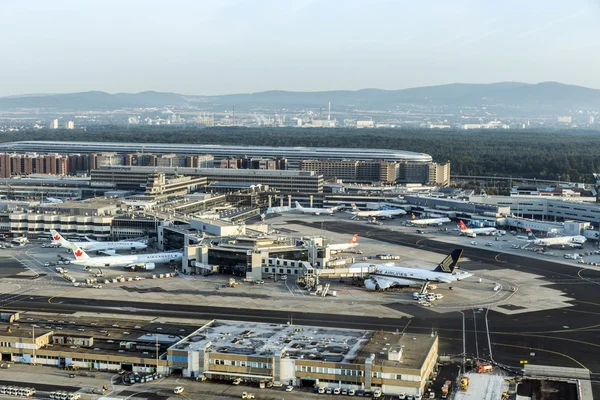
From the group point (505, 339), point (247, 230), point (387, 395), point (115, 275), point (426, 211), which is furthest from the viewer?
point (426, 211)

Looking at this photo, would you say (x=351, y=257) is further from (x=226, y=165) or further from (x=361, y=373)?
(x=226, y=165)

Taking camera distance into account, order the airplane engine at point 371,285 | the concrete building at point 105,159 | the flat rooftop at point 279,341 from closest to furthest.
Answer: the flat rooftop at point 279,341 < the airplane engine at point 371,285 < the concrete building at point 105,159

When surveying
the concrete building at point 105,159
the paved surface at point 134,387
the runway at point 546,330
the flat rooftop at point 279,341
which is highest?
the concrete building at point 105,159

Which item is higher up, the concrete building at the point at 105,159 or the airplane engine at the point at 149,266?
the concrete building at the point at 105,159

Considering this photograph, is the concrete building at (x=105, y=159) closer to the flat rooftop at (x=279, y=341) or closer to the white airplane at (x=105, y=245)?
the white airplane at (x=105, y=245)

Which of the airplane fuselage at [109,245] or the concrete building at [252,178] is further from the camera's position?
the concrete building at [252,178]

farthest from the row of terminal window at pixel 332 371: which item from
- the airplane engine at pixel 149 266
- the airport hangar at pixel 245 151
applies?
the airport hangar at pixel 245 151

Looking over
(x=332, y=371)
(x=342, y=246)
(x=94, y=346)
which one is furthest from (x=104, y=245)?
(x=332, y=371)

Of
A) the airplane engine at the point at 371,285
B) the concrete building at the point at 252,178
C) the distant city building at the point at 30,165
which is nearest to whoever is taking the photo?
the airplane engine at the point at 371,285

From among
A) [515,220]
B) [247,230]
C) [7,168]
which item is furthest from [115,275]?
[7,168]
